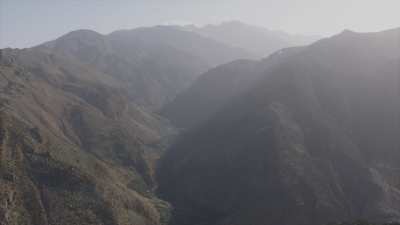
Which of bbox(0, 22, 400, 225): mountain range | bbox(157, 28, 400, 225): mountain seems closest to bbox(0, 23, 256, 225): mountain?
bbox(0, 22, 400, 225): mountain range

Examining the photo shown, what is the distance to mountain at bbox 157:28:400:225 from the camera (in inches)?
3981

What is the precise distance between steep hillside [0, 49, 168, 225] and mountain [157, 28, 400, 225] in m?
12.7

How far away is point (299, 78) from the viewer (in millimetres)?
140875

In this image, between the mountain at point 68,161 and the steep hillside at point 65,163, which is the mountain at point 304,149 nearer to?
the mountain at point 68,161

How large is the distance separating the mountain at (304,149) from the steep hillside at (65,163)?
12678mm

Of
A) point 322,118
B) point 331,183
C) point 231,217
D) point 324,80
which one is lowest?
point 231,217

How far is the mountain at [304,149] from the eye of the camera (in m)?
101

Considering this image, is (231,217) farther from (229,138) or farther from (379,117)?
(379,117)

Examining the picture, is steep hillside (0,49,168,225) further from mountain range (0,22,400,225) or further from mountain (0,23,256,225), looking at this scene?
mountain range (0,22,400,225)

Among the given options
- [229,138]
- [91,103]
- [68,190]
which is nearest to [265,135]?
[229,138]

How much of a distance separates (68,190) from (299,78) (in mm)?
84196

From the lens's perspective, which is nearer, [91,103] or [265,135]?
[265,135]

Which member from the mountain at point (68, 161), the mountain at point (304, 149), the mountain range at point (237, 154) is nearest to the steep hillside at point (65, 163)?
the mountain at point (68, 161)

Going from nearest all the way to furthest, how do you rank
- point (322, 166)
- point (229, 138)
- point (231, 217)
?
point (231, 217) → point (322, 166) → point (229, 138)
